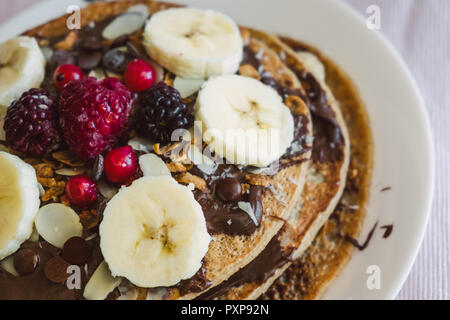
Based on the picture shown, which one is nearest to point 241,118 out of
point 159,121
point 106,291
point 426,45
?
point 159,121

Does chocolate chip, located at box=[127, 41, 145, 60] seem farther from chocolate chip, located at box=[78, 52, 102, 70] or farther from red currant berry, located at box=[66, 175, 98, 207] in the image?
red currant berry, located at box=[66, 175, 98, 207]

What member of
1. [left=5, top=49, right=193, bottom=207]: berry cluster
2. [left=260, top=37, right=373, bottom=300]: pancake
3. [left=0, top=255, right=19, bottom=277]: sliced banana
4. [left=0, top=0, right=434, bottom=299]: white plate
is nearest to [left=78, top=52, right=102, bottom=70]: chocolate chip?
[left=5, top=49, right=193, bottom=207]: berry cluster

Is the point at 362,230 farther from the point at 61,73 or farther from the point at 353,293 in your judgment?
the point at 61,73

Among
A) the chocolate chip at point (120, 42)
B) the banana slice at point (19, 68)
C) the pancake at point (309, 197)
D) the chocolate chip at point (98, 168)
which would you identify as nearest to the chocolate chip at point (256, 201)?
the pancake at point (309, 197)

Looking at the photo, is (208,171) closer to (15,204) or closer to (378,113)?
(15,204)

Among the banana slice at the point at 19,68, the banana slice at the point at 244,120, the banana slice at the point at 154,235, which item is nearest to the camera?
the banana slice at the point at 154,235

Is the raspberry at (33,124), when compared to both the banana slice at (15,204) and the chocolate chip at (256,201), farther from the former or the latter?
the chocolate chip at (256,201)
